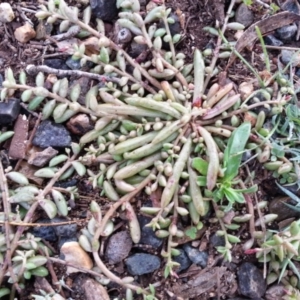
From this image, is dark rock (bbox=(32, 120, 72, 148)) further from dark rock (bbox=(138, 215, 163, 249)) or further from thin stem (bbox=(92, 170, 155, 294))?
dark rock (bbox=(138, 215, 163, 249))

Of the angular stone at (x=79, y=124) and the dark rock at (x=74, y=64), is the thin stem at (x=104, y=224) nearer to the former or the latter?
the angular stone at (x=79, y=124)

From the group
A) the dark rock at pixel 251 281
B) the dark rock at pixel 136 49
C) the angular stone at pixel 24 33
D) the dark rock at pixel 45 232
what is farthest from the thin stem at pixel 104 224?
the angular stone at pixel 24 33

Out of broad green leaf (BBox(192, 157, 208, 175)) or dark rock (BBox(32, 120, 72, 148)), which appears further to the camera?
dark rock (BBox(32, 120, 72, 148))

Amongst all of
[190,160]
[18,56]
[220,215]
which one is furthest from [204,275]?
[18,56]

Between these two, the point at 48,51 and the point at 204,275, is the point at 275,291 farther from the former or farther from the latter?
the point at 48,51

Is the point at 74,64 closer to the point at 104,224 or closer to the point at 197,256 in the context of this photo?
the point at 104,224

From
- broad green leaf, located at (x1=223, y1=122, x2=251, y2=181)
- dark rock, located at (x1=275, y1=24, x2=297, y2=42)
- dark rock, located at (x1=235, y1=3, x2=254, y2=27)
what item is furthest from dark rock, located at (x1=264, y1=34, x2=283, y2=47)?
broad green leaf, located at (x1=223, y1=122, x2=251, y2=181)
